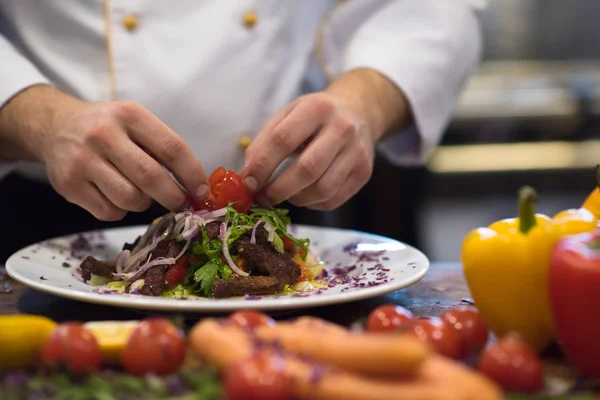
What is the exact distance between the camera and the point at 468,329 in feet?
4.26

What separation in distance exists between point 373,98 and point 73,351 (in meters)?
1.43

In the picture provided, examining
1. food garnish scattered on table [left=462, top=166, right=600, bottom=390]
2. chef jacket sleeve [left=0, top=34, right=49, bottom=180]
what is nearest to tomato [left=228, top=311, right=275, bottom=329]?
food garnish scattered on table [left=462, top=166, right=600, bottom=390]

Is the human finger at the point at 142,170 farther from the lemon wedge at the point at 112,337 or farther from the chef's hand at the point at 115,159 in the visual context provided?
the lemon wedge at the point at 112,337

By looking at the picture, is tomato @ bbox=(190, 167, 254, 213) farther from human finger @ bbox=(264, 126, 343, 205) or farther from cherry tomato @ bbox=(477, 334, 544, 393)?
cherry tomato @ bbox=(477, 334, 544, 393)

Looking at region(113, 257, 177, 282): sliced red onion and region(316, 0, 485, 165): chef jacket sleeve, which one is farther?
region(316, 0, 485, 165): chef jacket sleeve

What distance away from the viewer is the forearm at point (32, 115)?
78.7 inches

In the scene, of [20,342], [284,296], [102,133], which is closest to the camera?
[20,342]

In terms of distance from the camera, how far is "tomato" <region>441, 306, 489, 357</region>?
4.21 feet

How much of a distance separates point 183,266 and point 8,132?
0.76 meters

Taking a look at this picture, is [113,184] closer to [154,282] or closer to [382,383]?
[154,282]

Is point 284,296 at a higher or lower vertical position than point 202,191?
lower

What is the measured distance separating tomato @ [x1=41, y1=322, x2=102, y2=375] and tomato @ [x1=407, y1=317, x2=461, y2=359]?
52 cm

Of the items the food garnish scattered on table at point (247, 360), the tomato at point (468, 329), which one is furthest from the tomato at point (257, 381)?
the tomato at point (468, 329)

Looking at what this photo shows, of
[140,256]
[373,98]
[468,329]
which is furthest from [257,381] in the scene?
[373,98]
